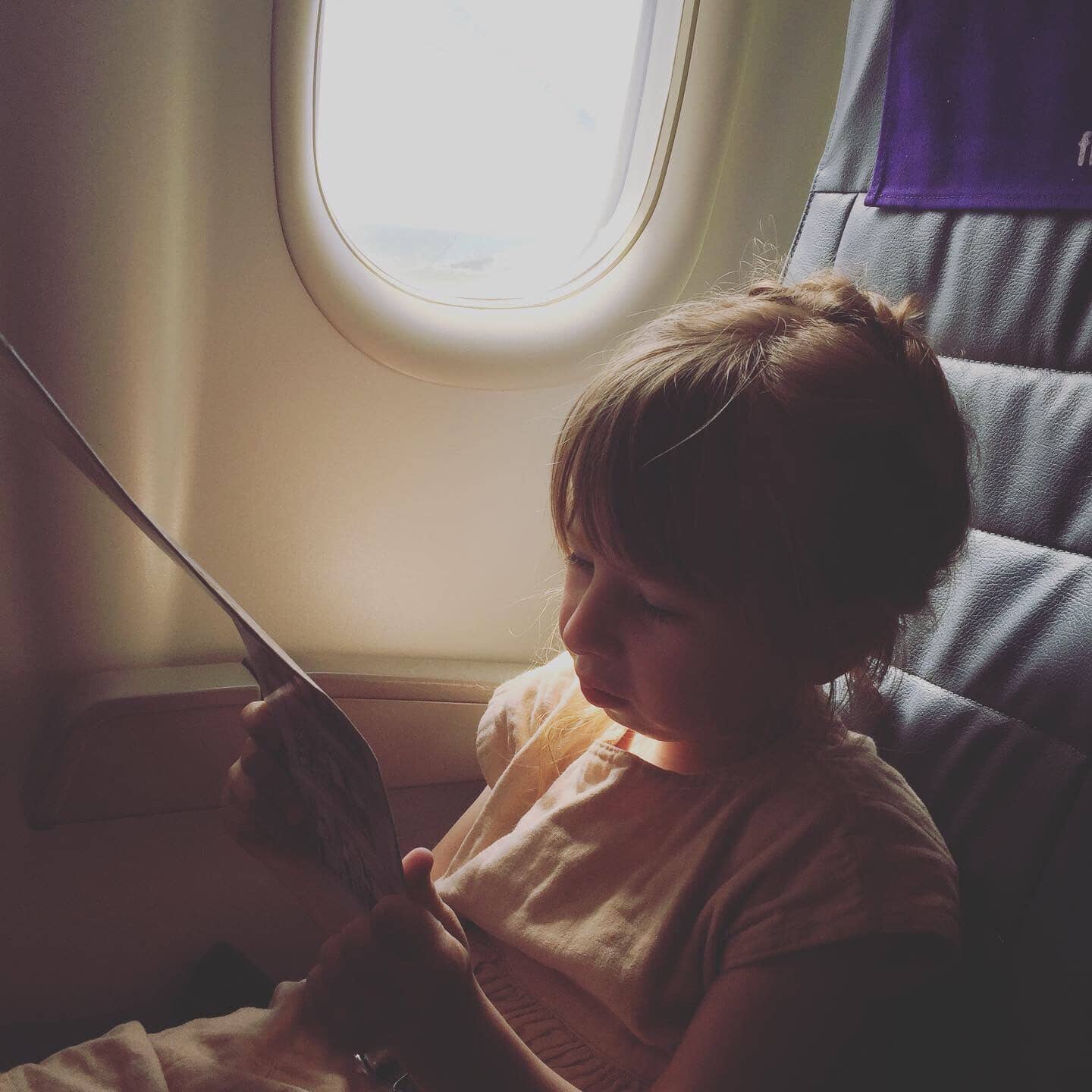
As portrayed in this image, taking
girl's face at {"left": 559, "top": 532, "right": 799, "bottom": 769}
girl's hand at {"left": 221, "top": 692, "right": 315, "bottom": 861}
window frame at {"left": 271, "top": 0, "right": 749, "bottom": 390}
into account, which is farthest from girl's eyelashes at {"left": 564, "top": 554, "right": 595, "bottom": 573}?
window frame at {"left": 271, "top": 0, "right": 749, "bottom": 390}

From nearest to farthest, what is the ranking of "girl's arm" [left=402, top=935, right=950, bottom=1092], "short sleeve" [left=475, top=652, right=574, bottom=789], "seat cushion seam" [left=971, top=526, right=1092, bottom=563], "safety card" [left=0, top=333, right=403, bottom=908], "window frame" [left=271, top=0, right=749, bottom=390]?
"safety card" [left=0, top=333, right=403, bottom=908]
"girl's arm" [left=402, top=935, right=950, bottom=1092]
"seat cushion seam" [left=971, top=526, right=1092, bottom=563]
"short sleeve" [left=475, top=652, right=574, bottom=789]
"window frame" [left=271, top=0, right=749, bottom=390]

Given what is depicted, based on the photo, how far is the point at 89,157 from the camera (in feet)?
3.64

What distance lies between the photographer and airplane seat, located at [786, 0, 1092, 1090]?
2.50 feet

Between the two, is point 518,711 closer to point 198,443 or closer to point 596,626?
point 596,626

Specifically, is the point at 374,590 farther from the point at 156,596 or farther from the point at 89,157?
the point at 89,157

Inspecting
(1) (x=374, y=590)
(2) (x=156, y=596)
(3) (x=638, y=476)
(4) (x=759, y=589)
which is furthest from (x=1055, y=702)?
(2) (x=156, y=596)

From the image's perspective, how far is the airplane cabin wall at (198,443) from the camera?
3.69 ft

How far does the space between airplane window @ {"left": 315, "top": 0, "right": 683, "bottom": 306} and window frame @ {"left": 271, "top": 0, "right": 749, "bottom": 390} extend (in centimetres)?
2

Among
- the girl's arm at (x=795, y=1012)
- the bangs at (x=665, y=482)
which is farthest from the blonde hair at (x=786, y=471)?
the girl's arm at (x=795, y=1012)

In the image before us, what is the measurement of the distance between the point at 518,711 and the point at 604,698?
244 mm

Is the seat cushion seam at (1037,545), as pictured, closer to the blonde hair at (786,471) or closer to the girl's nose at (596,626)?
the blonde hair at (786,471)

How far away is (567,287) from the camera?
1465 mm

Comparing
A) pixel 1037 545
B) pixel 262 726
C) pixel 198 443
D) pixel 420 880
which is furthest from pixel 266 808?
pixel 1037 545

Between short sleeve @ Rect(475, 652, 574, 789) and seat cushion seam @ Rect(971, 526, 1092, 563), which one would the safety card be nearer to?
short sleeve @ Rect(475, 652, 574, 789)
